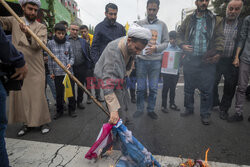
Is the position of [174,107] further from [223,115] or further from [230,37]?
[230,37]

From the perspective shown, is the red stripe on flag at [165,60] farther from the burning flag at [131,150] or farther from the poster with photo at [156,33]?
the burning flag at [131,150]

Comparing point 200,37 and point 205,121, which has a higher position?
point 200,37

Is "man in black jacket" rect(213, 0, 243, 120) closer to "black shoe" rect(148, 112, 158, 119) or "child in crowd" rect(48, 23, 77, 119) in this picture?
"black shoe" rect(148, 112, 158, 119)

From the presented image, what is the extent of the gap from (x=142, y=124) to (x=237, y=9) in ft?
9.05

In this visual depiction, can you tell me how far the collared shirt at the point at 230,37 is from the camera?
9.37 ft

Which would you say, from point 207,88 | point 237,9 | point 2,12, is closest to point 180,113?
point 207,88

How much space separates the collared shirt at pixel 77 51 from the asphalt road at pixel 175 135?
1.33 metres

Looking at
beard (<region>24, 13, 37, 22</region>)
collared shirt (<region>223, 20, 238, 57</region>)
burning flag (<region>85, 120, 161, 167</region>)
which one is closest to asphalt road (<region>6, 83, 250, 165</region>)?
burning flag (<region>85, 120, 161, 167</region>)

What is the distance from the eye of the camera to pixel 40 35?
97.0 inches

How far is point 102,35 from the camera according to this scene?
2980 millimetres

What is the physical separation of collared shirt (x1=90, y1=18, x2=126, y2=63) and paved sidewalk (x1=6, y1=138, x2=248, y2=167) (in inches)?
65.2

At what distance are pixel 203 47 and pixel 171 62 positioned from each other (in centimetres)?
80

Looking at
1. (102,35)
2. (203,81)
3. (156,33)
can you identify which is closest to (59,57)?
(102,35)

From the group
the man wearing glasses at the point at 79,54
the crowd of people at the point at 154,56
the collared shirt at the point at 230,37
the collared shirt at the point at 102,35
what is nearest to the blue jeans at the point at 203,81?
the crowd of people at the point at 154,56
